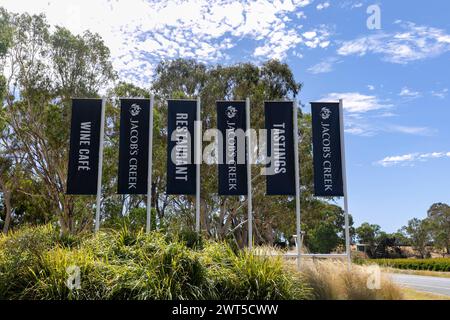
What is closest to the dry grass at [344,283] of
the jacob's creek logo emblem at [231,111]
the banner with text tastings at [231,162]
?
the banner with text tastings at [231,162]

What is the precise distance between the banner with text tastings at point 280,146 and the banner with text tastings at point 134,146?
4.05 m

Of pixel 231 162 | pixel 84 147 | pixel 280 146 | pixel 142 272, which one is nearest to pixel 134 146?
pixel 84 147

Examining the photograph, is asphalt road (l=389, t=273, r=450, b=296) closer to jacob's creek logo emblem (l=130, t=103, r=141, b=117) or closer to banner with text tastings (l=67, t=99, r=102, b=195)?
jacob's creek logo emblem (l=130, t=103, r=141, b=117)

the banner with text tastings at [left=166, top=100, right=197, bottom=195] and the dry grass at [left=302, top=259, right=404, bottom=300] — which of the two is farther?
the banner with text tastings at [left=166, top=100, right=197, bottom=195]

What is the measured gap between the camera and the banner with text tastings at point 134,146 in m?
14.9

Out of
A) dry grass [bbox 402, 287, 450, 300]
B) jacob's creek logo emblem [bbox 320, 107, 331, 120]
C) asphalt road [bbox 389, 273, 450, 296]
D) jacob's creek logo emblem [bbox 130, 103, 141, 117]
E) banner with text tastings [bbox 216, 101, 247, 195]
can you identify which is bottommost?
asphalt road [bbox 389, 273, 450, 296]

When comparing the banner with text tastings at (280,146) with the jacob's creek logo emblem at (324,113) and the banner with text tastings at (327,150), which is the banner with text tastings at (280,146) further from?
the jacob's creek logo emblem at (324,113)

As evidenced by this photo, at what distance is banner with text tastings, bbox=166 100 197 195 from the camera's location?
48.6 ft

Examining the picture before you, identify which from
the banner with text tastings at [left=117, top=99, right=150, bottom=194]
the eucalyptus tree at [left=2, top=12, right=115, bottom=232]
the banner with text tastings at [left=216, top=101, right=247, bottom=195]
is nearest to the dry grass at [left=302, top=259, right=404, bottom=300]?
the banner with text tastings at [left=216, top=101, right=247, bottom=195]

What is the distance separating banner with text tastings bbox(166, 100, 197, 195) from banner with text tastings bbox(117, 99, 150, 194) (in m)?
0.86

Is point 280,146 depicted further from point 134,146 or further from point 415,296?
point 415,296
